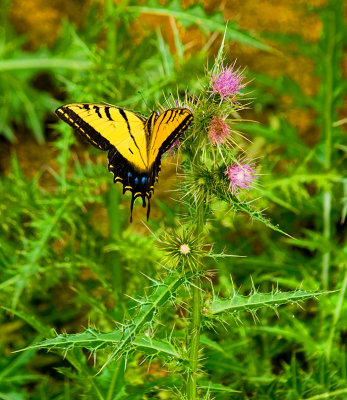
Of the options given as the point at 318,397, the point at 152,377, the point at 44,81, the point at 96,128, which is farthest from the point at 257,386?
the point at 44,81

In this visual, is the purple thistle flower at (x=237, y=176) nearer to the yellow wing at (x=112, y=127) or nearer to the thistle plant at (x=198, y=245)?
the thistle plant at (x=198, y=245)

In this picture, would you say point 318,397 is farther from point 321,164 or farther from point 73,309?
point 73,309

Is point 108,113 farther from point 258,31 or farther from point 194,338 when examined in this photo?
point 258,31

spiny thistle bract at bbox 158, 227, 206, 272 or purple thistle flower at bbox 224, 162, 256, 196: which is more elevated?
purple thistle flower at bbox 224, 162, 256, 196

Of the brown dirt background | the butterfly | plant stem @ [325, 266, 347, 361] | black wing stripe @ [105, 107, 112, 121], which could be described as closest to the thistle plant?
the butterfly

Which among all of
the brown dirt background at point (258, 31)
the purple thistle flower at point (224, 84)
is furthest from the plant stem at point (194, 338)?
the brown dirt background at point (258, 31)

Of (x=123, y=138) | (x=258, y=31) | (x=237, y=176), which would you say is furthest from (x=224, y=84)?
(x=258, y=31)

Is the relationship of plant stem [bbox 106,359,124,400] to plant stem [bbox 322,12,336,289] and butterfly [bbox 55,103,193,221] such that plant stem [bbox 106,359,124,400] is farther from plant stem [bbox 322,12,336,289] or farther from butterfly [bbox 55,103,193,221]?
plant stem [bbox 322,12,336,289]
